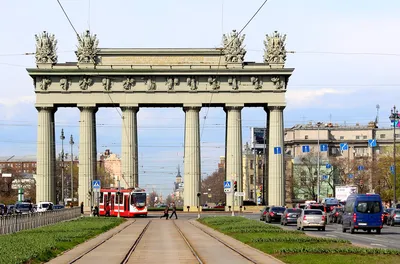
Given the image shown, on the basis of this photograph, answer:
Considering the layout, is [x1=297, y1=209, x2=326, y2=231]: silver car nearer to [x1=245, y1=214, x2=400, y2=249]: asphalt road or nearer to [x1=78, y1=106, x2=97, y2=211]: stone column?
[x1=245, y1=214, x2=400, y2=249]: asphalt road

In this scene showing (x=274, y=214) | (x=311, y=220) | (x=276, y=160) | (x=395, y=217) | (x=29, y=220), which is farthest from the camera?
(x=276, y=160)

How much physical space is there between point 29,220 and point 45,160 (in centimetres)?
5316

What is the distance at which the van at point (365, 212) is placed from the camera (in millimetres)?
55875

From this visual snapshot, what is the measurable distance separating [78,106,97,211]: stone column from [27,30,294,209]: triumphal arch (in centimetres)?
12

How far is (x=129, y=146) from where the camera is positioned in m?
108

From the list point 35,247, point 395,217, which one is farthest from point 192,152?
point 35,247

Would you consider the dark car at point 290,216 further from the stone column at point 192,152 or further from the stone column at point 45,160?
the stone column at point 45,160

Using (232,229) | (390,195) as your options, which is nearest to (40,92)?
(390,195)

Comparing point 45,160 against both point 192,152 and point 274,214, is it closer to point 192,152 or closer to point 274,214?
point 192,152

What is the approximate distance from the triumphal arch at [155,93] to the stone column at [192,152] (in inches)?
4.5

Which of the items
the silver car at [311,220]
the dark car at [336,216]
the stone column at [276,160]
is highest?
the stone column at [276,160]

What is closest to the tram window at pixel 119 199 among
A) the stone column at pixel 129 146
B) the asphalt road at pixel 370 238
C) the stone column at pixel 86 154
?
the stone column at pixel 129 146

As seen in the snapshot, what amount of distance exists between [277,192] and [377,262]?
Answer: 262 ft

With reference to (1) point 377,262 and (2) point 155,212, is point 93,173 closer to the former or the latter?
(2) point 155,212
